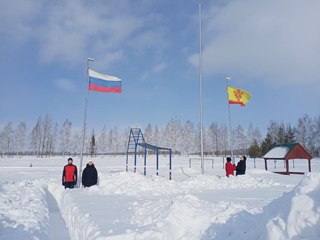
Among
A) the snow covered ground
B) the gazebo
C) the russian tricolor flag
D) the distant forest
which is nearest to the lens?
the snow covered ground

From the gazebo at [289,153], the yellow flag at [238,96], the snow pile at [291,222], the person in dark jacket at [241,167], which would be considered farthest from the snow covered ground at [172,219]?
the gazebo at [289,153]

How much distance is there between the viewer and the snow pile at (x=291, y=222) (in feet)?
11.7

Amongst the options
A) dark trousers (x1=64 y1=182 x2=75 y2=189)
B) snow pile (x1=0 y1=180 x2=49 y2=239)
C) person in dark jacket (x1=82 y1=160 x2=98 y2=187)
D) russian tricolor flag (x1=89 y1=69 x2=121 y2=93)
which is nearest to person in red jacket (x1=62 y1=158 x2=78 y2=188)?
dark trousers (x1=64 y1=182 x2=75 y2=189)

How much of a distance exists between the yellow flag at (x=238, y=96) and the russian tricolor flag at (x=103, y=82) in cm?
943

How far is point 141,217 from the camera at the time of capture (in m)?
6.68

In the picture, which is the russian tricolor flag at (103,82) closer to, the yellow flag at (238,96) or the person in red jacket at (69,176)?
the person in red jacket at (69,176)

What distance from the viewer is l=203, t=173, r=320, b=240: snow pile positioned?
3.56m

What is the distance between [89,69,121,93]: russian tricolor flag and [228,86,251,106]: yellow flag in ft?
30.9

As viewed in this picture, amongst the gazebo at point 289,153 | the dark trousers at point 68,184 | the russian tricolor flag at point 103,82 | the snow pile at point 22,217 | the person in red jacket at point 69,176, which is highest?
the russian tricolor flag at point 103,82

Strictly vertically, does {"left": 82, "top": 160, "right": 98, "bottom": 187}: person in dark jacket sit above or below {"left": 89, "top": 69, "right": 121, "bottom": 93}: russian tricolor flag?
below

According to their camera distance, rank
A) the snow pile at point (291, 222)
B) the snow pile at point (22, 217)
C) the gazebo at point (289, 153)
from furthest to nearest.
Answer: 1. the gazebo at point (289, 153)
2. the snow pile at point (22, 217)
3. the snow pile at point (291, 222)

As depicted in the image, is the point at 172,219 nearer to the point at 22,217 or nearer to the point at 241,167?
the point at 22,217

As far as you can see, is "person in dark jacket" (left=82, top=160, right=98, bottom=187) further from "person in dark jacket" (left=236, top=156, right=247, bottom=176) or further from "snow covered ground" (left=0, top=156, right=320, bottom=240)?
"person in dark jacket" (left=236, top=156, right=247, bottom=176)

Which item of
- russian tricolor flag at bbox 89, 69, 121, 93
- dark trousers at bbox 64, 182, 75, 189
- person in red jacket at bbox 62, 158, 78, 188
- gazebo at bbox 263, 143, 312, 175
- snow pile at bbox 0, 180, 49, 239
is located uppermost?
russian tricolor flag at bbox 89, 69, 121, 93
